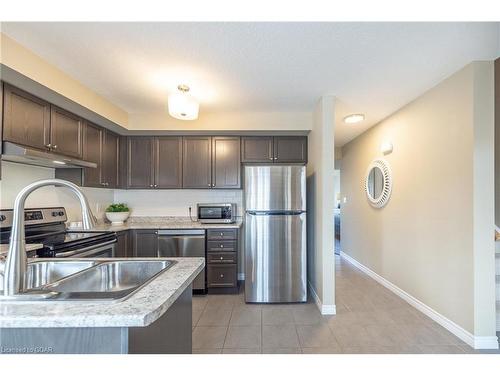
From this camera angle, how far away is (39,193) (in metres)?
2.58

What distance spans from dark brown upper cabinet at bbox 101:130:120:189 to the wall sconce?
3.68 meters

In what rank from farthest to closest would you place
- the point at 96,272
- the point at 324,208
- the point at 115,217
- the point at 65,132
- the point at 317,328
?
the point at 115,217, the point at 324,208, the point at 65,132, the point at 317,328, the point at 96,272

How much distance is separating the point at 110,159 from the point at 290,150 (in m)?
2.43

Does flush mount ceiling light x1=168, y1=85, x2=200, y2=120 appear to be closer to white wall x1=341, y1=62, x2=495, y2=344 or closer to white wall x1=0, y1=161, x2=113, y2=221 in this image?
white wall x1=0, y1=161, x2=113, y2=221

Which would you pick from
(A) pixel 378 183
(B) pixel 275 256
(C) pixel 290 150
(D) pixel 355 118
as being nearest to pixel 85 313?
(B) pixel 275 256

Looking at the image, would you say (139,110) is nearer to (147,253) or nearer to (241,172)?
(241,172)

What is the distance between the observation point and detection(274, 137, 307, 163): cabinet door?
11.4 feet

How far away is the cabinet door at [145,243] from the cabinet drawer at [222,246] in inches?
26.6

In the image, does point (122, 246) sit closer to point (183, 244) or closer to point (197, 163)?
point (183, 244)

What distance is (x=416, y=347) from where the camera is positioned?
200 centimetres

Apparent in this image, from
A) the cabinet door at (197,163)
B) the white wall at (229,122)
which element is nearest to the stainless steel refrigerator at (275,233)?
the white wall at (229,122)

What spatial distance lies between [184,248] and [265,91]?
2.10 m

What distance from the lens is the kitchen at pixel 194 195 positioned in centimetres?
92

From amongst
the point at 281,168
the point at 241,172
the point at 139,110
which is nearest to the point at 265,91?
the point at 281,168
